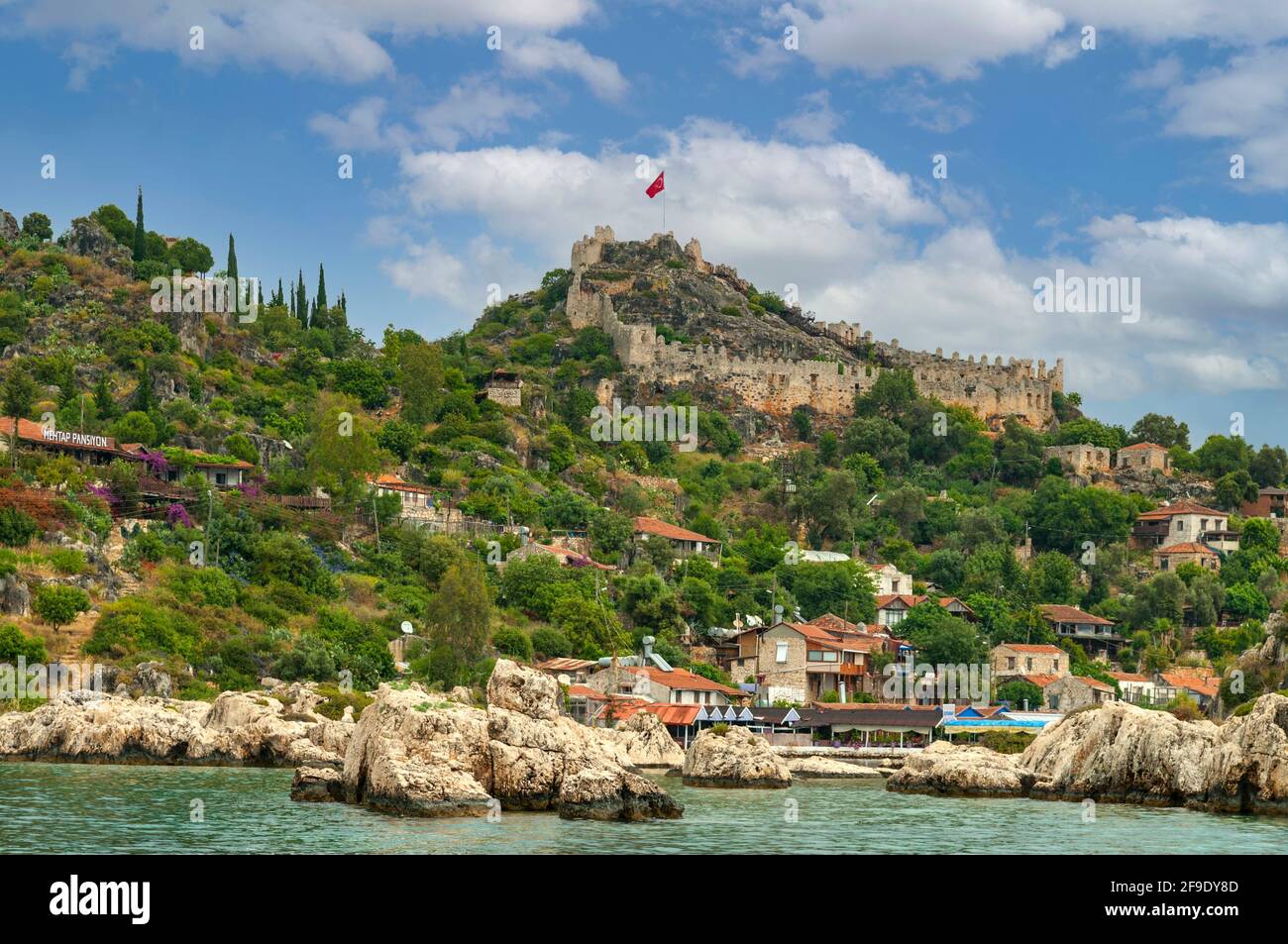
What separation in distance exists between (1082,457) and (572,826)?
8065 cm

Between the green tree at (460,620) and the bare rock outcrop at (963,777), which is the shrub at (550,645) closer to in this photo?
the green tree at (460,620)

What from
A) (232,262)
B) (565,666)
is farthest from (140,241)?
(565,666)

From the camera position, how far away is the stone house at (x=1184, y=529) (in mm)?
92062

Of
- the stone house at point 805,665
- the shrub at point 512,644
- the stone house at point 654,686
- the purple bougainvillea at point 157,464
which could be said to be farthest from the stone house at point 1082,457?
the purple bougainvillea at point 157,464

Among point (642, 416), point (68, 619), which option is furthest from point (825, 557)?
point (68, 619)

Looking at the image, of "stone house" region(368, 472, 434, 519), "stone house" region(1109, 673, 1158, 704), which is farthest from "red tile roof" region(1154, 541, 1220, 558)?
"stone house" region(368, 472, 434, 519)

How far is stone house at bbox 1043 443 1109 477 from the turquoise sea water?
67.9 m

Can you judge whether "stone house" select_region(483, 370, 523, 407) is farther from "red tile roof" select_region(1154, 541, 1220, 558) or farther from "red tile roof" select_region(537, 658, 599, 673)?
"red tile roof" select_region(1154, 541, 1220, 558)

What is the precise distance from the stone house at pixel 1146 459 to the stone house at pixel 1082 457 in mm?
1485

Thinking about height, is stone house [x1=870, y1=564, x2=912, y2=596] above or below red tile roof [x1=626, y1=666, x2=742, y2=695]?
above

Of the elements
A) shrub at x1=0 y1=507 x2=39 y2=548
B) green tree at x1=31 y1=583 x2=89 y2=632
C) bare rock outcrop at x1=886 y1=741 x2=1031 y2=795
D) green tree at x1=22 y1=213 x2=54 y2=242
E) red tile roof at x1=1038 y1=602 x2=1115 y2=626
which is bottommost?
bare rock outcrop at x1=886 y1=741 x2=1031 y2=795

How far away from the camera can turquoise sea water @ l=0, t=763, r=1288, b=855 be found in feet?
86.3
